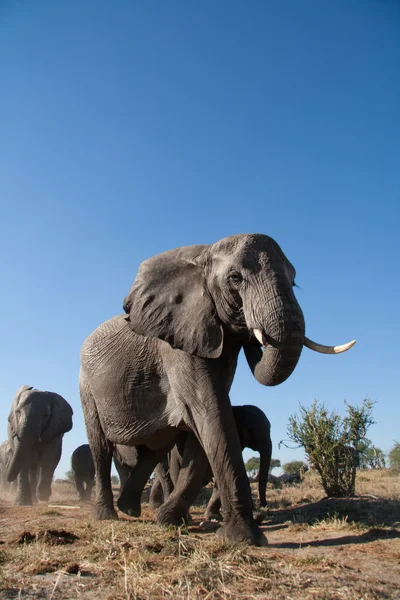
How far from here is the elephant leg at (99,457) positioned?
7281 mm

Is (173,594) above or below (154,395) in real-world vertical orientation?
below

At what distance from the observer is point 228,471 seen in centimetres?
498

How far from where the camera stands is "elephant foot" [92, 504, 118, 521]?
7.16 m

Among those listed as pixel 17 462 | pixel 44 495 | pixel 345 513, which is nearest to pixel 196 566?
pixel 345 513

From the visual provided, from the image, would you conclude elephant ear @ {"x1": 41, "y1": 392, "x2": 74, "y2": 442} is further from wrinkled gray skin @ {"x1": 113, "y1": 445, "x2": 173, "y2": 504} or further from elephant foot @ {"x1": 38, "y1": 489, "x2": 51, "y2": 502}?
wrinkled gray skin @ {"x1": 113, "y1": 445, "x2": 173, "y2": 504}

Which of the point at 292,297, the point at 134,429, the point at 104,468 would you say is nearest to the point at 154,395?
the point at 134,429

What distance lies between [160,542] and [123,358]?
319 centimetres

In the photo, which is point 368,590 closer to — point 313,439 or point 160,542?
point 160,542

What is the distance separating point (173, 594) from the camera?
2799 millimetres

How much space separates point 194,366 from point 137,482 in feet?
9.63

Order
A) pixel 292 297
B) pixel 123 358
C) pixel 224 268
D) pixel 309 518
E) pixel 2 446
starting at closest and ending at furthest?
1. pixel 292 297
2. pixel 224 268
3. pixel 309 518
4. pixel 123 358
5. pixel 2 446

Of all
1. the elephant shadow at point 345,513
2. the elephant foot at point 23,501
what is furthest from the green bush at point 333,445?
the elephant foot at point 23,501

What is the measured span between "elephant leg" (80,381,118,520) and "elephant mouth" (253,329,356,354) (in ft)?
11.5

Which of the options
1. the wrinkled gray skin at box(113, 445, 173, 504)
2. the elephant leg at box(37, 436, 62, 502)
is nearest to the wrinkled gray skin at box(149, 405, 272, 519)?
the wrinkled gray skin at box(113, 445, 173, 504)
